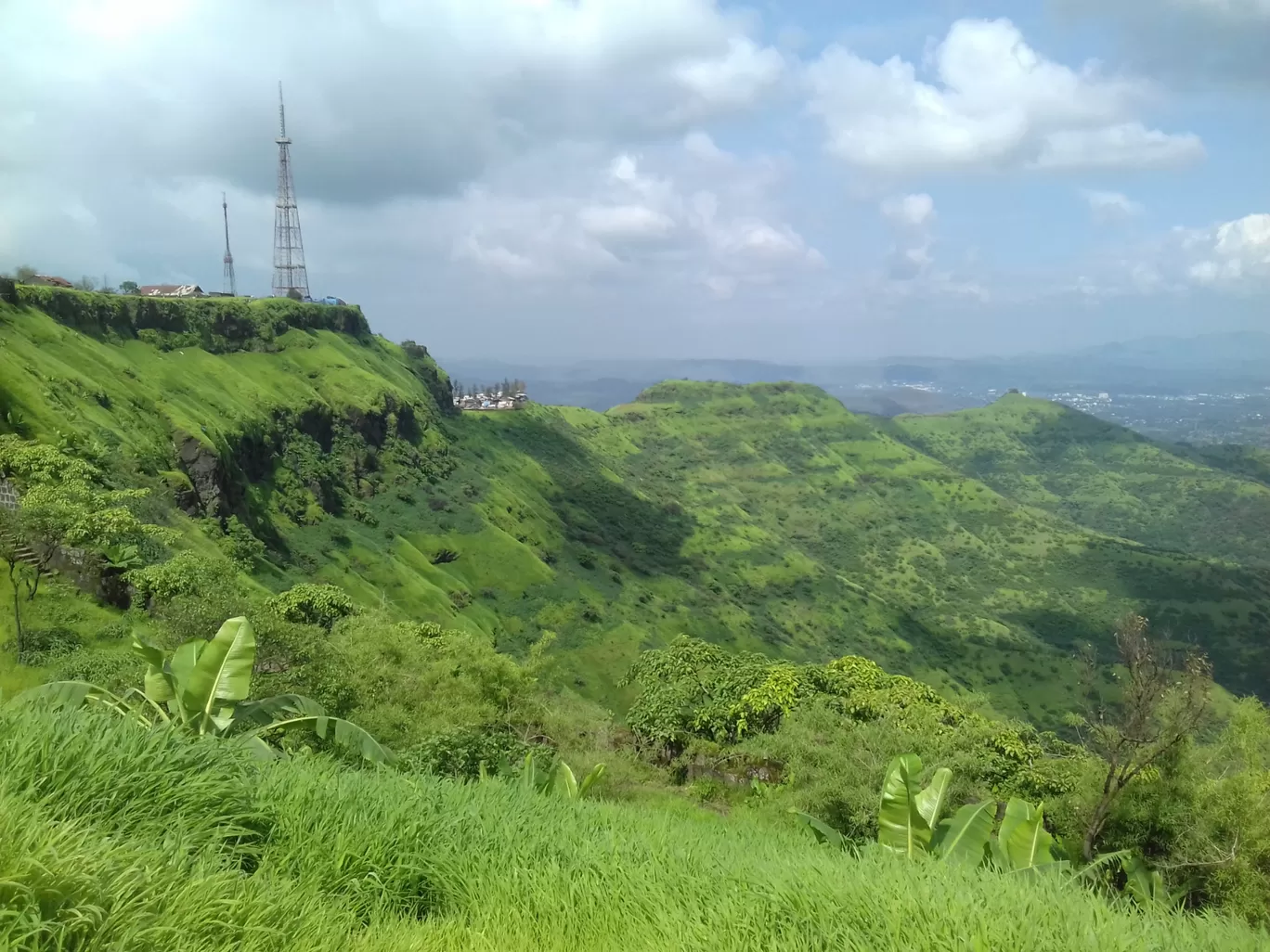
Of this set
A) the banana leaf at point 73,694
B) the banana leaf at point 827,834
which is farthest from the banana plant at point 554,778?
the banana leaf at point 73,694

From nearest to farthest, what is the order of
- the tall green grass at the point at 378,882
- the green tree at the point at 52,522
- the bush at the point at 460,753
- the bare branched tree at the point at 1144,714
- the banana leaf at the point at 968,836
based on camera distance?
the tall green grass at the point at 378,882 → the banana leaf at the point at 968,836 → the bush at the point at 460,753 → the bare branched tree at the point at 1144,714 → the green tree at the point at 52,522

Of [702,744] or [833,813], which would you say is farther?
[702,744]

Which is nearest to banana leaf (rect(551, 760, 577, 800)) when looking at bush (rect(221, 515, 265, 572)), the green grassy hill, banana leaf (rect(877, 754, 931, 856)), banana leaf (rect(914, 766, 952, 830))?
banana leaf (rect(877, 754, 931, 856))

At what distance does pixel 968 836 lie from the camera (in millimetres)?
10242

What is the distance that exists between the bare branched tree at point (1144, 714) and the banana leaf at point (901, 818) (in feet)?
23.0

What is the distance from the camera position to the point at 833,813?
16.3 metres

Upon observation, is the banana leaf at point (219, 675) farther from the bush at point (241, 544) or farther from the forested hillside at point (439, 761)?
the bush at point (241, 544)

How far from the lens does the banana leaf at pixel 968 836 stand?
9.99 metres

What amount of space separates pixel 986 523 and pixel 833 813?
20138cm

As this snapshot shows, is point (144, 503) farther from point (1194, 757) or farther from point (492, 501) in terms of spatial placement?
point (492, 501)

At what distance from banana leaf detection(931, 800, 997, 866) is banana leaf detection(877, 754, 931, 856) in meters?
0.24

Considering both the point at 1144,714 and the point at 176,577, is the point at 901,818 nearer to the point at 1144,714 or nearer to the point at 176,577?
the point at 1144,714

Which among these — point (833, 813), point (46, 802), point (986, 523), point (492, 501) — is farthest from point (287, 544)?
point (986, 523)

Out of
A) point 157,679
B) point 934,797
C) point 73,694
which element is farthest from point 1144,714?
point 73,694
